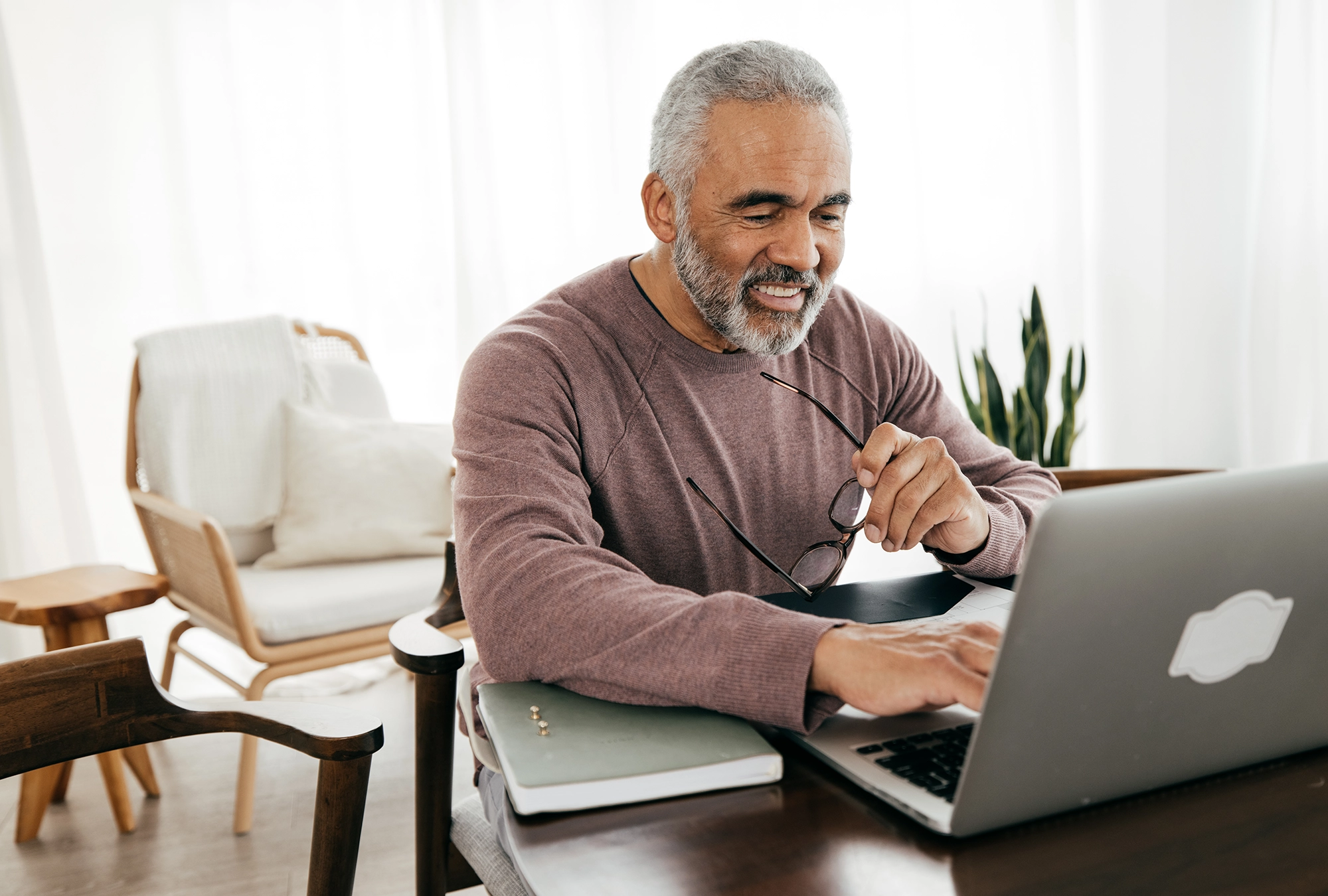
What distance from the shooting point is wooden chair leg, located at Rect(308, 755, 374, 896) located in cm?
87

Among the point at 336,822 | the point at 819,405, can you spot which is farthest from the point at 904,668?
the point at 819,405

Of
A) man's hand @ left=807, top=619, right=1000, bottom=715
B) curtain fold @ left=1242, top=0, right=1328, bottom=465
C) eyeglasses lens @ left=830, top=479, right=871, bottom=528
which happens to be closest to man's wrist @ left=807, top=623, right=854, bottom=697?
man's hand @ left=807, top=619, right=1000, bottom=715

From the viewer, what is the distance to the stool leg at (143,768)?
234cm

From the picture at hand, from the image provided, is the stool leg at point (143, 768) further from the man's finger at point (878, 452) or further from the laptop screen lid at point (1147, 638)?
the laptop screen lid at point (1147, 638)

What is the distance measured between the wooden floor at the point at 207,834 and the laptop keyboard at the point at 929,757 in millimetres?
1423

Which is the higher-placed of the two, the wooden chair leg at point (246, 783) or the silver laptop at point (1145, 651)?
the silver laptop at point (1145, 651)

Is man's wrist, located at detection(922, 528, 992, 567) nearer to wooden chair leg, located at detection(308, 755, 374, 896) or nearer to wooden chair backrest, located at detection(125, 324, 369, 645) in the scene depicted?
wooden chair leg, located at detection(308, 755, 374, 896)

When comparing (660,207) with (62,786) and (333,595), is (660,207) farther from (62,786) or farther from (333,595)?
(62,786)

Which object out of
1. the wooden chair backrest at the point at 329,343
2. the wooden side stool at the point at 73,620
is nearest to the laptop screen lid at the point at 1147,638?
the wooden side stool at the point at 73,620

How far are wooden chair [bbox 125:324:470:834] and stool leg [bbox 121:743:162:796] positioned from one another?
0.21 meters

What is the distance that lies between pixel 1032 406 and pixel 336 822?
2.44 metres

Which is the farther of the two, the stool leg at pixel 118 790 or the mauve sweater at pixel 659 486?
the stool leg at pixel 118 790

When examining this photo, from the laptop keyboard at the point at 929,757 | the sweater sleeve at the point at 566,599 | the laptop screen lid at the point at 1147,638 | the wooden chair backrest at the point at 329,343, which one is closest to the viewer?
the laptop screen lid at the point at 1147,638

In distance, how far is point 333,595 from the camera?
7.63 ft
